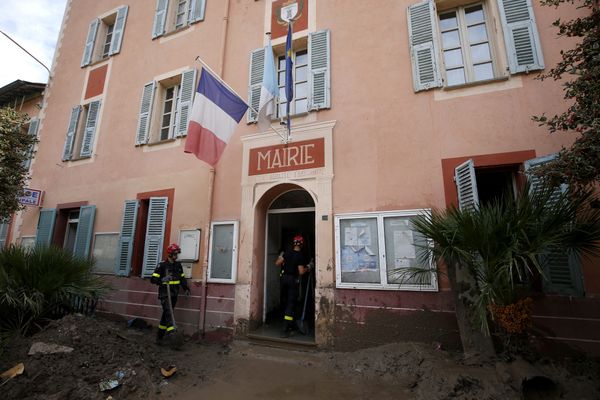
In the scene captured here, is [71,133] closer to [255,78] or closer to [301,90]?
[255,78]

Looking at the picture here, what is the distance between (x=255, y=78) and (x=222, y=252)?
12.3 feet

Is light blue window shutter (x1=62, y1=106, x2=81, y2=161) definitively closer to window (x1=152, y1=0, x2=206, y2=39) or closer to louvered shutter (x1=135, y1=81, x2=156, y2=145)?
louvered shutter (x1=135, y1=81, x2=156, y2=145)

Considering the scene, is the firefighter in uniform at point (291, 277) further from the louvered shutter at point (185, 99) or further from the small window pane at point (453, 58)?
the small window pane at point (453, 58)

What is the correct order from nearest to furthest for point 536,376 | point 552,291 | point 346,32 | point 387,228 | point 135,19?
point 536,376, point 552,291, point 387,228, point 346,32, point 135,19

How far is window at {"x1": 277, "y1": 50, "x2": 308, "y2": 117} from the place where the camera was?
6.71 metres

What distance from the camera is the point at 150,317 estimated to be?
23.0ft

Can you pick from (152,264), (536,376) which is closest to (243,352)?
(152,264)

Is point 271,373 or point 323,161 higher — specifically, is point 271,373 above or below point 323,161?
below

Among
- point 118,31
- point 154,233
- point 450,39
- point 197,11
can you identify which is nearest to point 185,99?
point 197,11

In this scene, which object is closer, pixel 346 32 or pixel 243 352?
pixel 243 352

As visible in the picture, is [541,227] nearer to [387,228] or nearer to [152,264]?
[387,228]

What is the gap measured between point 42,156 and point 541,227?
12.3m

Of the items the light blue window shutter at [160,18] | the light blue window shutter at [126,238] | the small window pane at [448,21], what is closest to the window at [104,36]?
the light blue window shutter at [160,18]

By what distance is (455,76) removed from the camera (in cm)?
560
